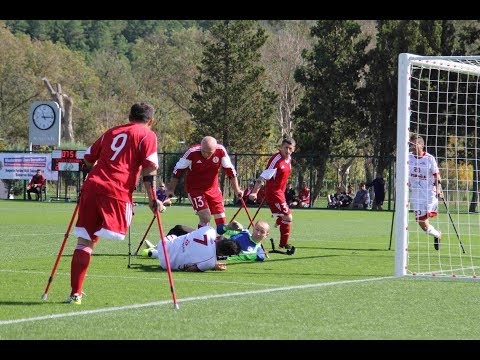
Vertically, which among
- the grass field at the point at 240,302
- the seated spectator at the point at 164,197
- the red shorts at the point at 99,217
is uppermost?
the seated spectator at the point at 164,197

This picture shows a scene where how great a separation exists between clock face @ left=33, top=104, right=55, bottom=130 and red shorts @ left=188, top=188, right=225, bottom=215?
39272mm

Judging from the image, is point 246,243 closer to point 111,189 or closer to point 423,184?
point 423,184

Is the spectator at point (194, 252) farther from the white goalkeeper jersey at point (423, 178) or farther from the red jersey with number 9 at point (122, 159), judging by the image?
the white goalkeeper jersey at point (423, 178)

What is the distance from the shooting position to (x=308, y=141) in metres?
60.5

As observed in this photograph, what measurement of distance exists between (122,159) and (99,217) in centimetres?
66

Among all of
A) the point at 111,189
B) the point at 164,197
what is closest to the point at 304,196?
the point at 164,197

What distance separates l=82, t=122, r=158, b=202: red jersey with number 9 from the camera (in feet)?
34.3

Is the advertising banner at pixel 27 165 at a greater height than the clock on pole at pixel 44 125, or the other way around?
the clock on pole at pixel 44 125

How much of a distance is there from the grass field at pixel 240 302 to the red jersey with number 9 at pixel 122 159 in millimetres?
1239

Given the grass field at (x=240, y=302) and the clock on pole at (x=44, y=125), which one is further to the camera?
the clock on pole at (x=44, y=125)

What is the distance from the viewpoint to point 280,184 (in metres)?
18.5

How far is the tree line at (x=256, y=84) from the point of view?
189 feet

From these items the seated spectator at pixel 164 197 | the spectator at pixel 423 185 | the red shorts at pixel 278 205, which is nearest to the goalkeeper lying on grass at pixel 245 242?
the seated spectator at pixel 164 197
